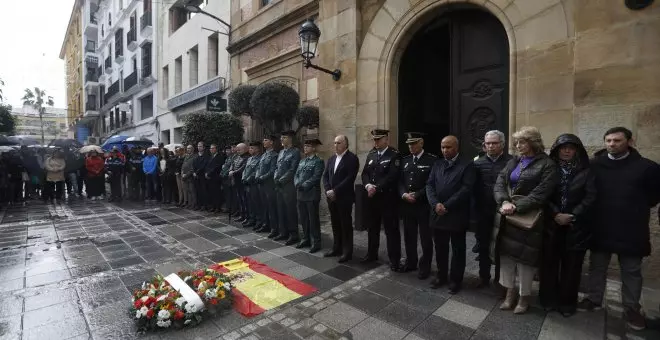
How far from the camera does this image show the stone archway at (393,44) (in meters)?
5.15

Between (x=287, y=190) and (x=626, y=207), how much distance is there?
15.0ft

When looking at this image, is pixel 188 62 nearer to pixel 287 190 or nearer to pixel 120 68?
pixel 287 190

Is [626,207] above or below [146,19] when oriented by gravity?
below

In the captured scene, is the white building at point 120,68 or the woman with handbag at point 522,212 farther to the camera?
the white building at point 120,68

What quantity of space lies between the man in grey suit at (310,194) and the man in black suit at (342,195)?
33 cm

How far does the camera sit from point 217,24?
13953 millimetres

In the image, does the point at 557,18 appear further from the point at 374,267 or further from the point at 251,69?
the point at 251,69

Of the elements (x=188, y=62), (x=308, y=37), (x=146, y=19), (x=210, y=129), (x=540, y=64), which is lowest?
(x=210, y=129)

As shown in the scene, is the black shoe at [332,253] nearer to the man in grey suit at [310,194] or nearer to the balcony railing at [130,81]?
the man in grey suit at [310,194]

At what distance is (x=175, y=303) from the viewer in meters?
3.12

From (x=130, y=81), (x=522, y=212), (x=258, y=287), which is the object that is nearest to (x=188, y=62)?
(x=130, y=81)

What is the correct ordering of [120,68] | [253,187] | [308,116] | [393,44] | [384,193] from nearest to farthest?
[384,193]
[393,44]
[253,187]
[308,116]
[120,68]

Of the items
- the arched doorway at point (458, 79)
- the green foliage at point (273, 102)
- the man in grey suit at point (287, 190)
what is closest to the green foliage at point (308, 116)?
the green foliage at point (273, 102)

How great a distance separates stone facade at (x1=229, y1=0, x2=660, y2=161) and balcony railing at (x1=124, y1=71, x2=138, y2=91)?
64.9 ft
